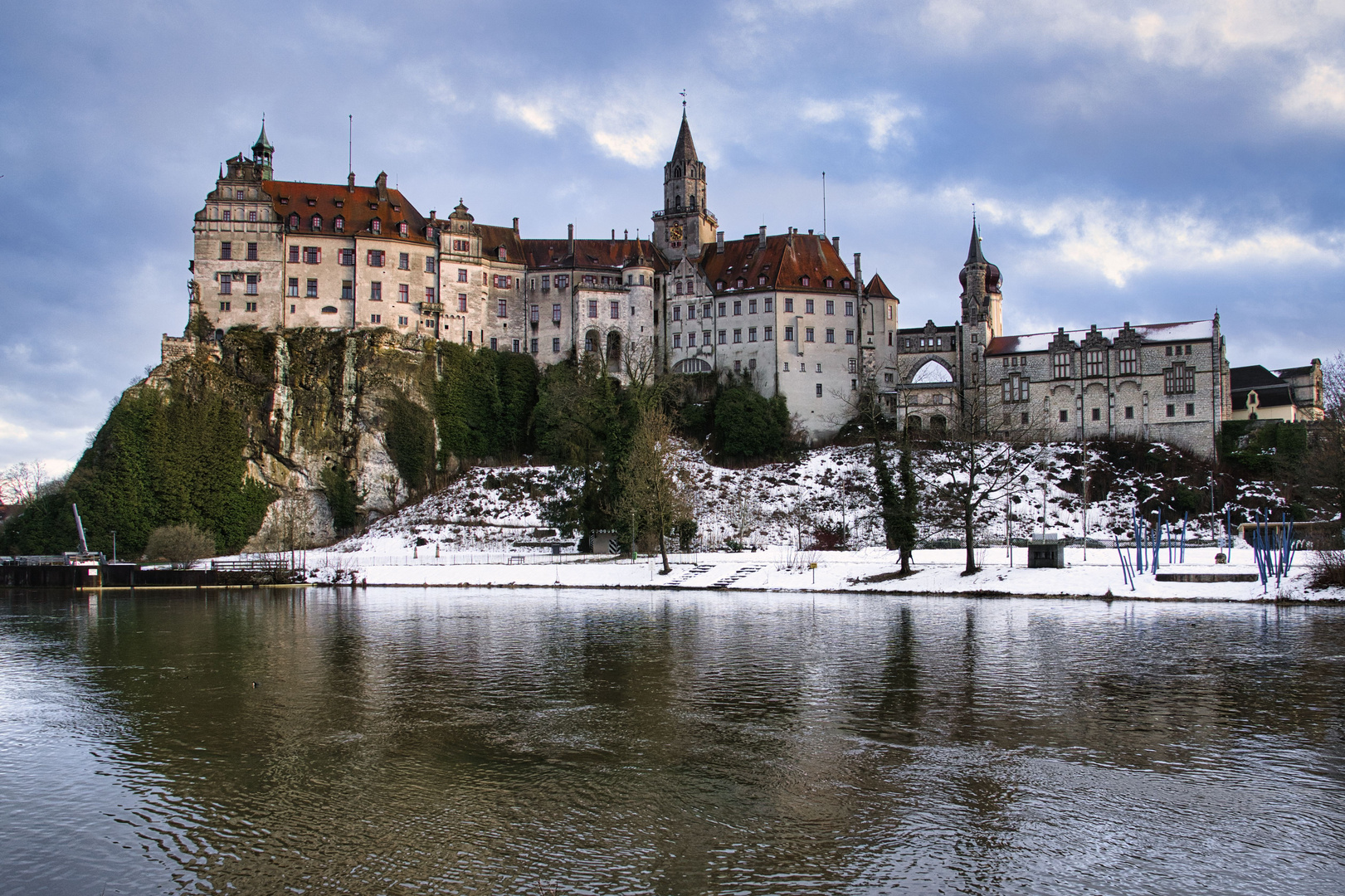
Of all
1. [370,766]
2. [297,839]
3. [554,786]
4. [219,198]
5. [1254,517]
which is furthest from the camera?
[219,198]

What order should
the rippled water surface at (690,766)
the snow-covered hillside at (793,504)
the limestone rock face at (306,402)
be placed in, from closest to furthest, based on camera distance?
the rippled water surface at (690,766) → the snow-covered hillside at (793,504) → the limestone rock face at (306,402)

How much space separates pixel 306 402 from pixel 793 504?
115ft

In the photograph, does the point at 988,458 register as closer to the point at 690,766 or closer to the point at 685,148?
the point at 685,148

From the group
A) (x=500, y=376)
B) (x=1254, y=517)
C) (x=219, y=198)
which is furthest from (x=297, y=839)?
(x=219, y=198)

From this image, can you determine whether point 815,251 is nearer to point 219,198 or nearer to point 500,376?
point 500,376

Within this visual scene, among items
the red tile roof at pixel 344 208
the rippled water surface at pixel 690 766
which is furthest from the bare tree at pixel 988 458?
the red tile roof at pixel 344 208

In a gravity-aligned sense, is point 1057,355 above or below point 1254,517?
above

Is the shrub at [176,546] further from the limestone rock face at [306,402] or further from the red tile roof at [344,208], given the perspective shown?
the red tile roof at [344,208]

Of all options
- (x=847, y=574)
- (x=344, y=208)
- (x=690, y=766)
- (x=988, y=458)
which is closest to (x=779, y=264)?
(x=988, y=458)

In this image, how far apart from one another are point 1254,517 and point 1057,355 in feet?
73.1

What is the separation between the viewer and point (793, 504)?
6625cm

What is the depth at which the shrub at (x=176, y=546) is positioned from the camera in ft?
198

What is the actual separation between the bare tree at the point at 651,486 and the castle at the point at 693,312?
21.8 m

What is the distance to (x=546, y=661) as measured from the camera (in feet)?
77.6
